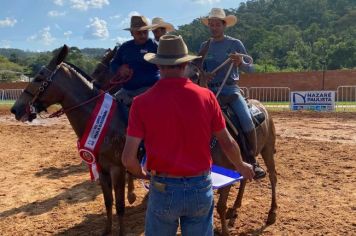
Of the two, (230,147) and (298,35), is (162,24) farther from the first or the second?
(298,35)

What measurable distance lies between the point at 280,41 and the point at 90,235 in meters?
67.0

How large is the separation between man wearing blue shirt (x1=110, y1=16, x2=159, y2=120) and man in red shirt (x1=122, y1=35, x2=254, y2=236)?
304 centimetres

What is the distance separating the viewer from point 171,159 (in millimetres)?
3049

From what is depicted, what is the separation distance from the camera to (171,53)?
313 cm

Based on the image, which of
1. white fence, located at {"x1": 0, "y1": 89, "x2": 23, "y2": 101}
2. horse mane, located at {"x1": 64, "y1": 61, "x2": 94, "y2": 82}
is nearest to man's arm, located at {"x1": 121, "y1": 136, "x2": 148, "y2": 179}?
horse mane, located at {"x1": 64, "y1": 61, "x2": 94, "y2": 82}

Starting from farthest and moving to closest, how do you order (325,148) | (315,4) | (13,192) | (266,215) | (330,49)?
(315,4) → (330,49) → (325,148) → (13,192) → (266,215)

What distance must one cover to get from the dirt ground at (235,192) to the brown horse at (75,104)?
3.27 feet

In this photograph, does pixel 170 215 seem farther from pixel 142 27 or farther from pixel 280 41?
pixel 280 41

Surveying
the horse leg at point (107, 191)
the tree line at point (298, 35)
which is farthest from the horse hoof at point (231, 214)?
the tree line at point (298, 35)

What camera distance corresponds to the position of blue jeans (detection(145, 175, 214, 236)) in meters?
3.09

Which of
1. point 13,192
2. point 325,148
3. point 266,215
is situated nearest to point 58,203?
point 13,192

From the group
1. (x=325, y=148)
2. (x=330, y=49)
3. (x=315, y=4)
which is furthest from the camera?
(x=315, y=4)

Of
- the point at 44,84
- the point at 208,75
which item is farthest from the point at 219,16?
the point at 44,84

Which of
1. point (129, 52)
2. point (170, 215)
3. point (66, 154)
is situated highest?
point (129, 52)
